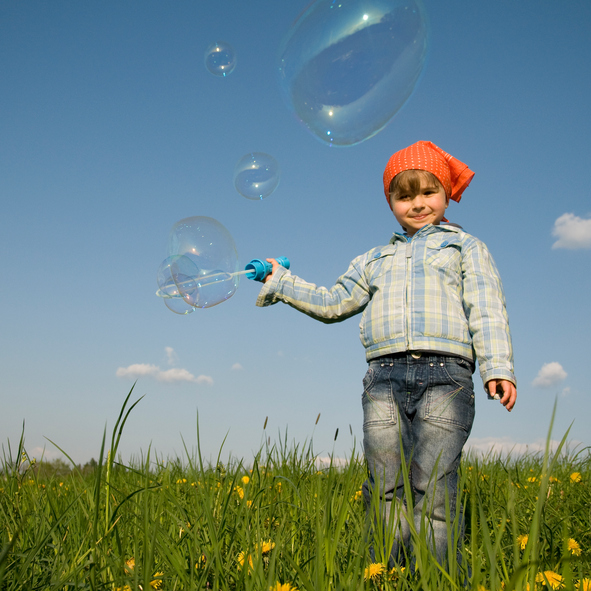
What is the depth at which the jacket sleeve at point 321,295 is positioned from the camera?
12.2 ft

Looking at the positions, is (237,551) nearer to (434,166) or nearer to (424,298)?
(424,298)

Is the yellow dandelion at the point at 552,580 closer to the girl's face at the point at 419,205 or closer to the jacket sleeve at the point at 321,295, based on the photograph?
the jacket sleeve at the point at 321,295

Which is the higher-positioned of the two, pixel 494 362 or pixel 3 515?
pixel 494 362

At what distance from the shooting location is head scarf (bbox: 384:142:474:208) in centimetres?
370

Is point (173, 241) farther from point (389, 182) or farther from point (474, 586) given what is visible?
point (474, 586)

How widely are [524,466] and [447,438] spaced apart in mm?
3066

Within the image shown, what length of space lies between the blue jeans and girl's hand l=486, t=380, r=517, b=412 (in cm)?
12

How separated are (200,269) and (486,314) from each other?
80.4 inches

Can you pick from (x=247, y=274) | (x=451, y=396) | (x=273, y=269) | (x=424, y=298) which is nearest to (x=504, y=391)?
(x=451, y=396)

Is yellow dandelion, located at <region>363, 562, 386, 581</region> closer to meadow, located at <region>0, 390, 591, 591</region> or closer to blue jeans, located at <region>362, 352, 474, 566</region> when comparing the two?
meadow, located at <region>0, 390, 591, 591</region>

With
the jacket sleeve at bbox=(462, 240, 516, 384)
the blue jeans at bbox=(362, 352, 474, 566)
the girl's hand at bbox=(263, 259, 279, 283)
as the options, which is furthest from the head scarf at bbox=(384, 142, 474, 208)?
the blue jeans at bbox=(362, 352, 474, 566)

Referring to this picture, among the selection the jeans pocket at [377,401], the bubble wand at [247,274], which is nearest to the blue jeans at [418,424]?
the jeans pocket at [377,401]

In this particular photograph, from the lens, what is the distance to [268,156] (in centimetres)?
600

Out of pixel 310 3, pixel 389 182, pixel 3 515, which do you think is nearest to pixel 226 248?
pixel 389 182
